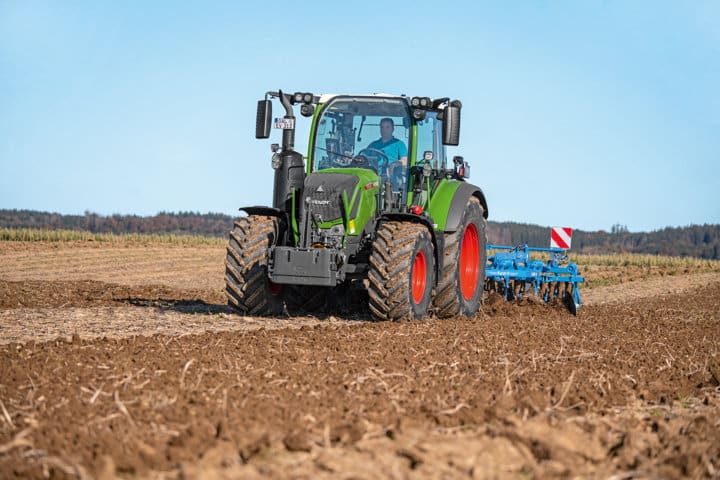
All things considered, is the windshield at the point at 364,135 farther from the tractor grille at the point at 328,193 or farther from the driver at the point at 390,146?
the tractor grille at the point at 328,193

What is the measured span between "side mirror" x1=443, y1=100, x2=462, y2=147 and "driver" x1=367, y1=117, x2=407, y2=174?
0.63m

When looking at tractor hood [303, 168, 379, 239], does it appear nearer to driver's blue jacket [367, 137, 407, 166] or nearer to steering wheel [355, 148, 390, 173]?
steering wheel [355, 148, 390, 173]

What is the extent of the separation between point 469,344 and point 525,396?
2.71 metres

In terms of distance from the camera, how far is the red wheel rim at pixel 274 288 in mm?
10748

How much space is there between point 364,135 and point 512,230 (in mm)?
57333

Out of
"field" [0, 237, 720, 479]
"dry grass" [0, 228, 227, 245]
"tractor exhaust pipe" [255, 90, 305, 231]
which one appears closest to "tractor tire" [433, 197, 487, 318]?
"field" [0, 237, 720, 479]

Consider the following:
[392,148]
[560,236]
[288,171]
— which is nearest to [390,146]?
[392,148]

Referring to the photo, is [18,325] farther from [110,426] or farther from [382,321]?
[110,426]

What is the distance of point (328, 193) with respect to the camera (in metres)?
10.3

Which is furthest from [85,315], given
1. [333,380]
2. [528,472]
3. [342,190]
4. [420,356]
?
[528,472]

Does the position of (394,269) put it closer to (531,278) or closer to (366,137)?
(366,137)

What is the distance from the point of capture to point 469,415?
4.85m

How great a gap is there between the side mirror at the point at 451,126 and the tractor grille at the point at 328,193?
1.13 m

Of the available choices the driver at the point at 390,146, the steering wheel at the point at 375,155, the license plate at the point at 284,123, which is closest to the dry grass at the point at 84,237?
the license plate at the point at 284,123
